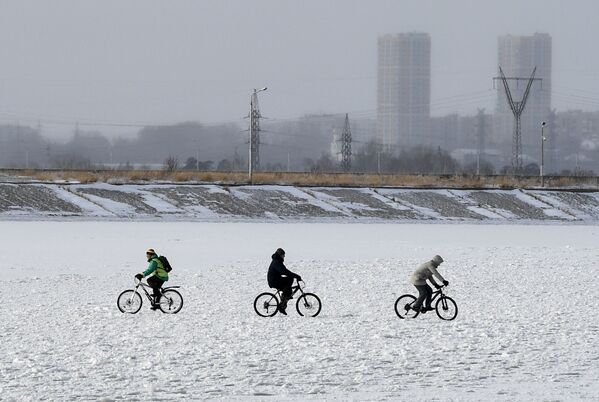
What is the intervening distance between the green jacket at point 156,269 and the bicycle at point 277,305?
2038 mm

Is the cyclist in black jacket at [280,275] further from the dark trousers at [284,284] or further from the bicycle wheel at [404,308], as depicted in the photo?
the bicycle wheel at [404,308]

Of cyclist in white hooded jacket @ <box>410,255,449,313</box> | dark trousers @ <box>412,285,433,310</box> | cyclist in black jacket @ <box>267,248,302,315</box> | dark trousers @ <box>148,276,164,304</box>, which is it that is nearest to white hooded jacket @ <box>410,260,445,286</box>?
cyclist in white hooded jacket @ <box>410,255,449,313</box>

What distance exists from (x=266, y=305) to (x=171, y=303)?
6.93 feet

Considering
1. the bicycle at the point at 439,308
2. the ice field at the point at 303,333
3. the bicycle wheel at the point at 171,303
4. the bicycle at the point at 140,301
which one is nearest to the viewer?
the ice field at the point at 303,333

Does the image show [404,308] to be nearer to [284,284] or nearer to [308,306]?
[308,306]

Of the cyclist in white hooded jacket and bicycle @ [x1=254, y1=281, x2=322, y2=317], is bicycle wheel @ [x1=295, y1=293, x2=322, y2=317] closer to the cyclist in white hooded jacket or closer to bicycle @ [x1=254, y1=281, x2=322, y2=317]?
bicycle @ [x1=254, y1=281, x2=322, y2=317]

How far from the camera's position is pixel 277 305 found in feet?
71.9

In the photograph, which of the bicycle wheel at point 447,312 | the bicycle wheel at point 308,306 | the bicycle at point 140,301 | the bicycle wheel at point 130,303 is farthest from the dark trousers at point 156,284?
the bicycle wheel at point 447,312

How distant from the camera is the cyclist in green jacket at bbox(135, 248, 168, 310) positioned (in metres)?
21.6

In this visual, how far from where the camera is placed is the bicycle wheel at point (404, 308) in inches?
861

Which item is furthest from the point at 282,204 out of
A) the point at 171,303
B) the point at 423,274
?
the point at 423,274

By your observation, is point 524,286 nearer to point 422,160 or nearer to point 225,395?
point 225,395

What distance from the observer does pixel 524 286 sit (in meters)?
28.2

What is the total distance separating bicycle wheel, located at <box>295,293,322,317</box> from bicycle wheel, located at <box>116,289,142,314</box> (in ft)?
11.2
